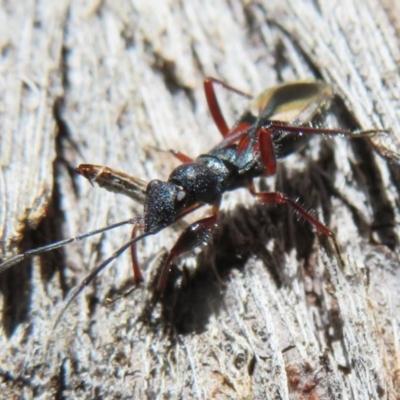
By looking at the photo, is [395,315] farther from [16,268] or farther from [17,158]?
[17,158]

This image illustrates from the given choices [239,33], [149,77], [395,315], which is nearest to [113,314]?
[395,315]

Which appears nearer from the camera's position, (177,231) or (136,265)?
(136,265)

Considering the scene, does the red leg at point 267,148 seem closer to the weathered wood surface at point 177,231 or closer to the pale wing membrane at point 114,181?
the weathered wood surface at point 177,231

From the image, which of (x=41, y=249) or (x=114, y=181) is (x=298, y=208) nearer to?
(x=114, y=181)

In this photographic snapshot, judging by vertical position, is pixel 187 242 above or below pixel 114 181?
below

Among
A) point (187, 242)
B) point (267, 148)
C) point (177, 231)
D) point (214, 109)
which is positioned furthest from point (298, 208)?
point (214, 109)

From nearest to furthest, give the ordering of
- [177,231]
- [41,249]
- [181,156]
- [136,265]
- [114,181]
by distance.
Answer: [41,249]
[136,265]
[114,181]
[177,231]
[181,156]
